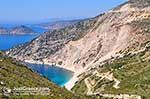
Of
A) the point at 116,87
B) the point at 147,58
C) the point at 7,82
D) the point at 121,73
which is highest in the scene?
the point at 147,58

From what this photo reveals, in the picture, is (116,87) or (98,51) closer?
(116,87)

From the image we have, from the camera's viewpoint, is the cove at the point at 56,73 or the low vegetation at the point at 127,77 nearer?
the low vegetation at the point at 127,77

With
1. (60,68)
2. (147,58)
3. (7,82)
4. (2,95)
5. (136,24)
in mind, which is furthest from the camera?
(60,68)

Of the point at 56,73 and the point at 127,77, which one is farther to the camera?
the point at 56,73

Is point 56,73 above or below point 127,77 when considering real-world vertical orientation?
above

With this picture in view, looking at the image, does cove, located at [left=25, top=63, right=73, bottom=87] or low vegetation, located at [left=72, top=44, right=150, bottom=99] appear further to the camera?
cove, located at [left=25, top=63, right=73, bottom=87]

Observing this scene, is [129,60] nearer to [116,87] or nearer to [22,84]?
[116,87]

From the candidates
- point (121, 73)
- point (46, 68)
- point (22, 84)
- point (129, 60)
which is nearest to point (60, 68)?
point (46, 68)

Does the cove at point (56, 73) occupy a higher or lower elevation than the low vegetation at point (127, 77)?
higher

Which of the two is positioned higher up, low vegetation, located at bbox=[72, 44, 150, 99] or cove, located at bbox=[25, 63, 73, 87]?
cove, located at bbox=[25, 63, 73, 87]

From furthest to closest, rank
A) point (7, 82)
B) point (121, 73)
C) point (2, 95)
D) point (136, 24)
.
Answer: point (136, 24), point (121, 73), point (7, 82), point (2, 95)

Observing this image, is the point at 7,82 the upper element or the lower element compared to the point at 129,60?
lower
